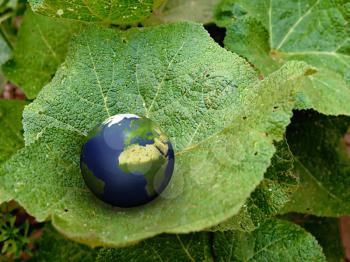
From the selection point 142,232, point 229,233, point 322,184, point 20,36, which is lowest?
point 322,184

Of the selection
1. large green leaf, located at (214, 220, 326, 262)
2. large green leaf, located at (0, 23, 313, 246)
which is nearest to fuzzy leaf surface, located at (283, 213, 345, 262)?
large green leaf, located at (214, 220, 326, 262)

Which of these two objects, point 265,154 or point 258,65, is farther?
point 258,65

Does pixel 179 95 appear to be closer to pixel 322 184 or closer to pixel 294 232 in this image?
pixel 294 232

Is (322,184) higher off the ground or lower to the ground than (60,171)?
lower

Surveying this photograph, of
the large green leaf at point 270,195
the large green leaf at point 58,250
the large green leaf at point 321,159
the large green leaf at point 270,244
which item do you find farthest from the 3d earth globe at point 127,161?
the large green leaf at point 321,159

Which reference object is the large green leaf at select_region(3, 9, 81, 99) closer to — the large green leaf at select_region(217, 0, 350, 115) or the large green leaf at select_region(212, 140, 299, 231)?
the large green leaf at select_region(217, 0, 350, 115)

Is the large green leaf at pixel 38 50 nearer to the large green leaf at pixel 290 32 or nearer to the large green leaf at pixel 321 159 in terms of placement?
the large green leaf at pixel 290 32

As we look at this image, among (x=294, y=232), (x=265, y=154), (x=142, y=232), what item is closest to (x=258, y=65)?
(x=294, y=232)
